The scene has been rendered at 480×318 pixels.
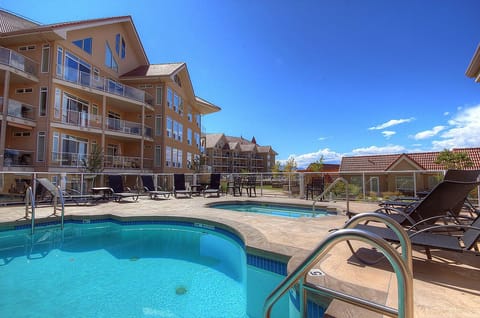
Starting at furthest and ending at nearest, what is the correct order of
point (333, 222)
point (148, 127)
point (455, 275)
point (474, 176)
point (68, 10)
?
point (148, 127), point (68, 10), point (333, 222), point (474, 176), point (455, 275)

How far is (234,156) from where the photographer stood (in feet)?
200

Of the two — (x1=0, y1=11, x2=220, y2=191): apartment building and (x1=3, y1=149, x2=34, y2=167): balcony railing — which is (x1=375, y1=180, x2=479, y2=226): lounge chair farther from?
(x1=3, y1=149, x2=34, y2=167): balcony railing

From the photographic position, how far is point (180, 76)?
23.4 meters

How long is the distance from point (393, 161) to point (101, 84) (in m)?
29.1

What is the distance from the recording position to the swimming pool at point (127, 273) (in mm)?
2954

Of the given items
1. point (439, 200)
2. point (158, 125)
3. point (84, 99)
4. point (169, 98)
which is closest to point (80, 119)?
point (84, 99)

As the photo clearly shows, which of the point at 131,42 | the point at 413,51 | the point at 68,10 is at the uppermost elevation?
the point at 68,10

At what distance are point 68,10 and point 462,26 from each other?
82.5 ft

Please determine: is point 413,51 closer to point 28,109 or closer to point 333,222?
point 333,222

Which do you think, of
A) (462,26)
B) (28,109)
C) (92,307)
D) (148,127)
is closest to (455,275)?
(92,307)

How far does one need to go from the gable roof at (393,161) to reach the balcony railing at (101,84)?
78.5 feet

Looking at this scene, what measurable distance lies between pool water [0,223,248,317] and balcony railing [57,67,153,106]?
1201cm

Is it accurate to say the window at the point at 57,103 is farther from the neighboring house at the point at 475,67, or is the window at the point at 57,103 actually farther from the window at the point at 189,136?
the neighboring house at the point at 475,67

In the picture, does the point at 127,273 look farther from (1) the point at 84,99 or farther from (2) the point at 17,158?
(1) the point at 84,99
